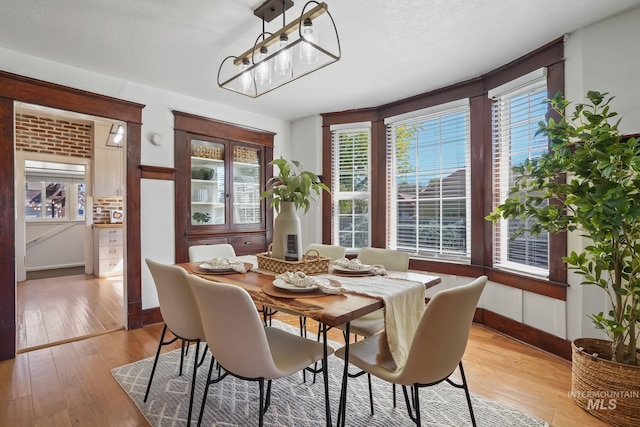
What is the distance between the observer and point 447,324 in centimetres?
127

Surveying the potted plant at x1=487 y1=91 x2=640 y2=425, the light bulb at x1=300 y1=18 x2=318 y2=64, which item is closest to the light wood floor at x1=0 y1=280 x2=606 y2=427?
the potted plant at x1=487 y1=91 x2=640 y2=425

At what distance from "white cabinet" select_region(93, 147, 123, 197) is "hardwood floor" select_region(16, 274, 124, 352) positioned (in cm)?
151

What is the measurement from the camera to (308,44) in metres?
1.67

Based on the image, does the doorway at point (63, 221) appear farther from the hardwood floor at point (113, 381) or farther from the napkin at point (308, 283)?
the napkin at point (308, 283)

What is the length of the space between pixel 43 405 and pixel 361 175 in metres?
3.51

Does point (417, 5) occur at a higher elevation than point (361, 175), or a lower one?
higher

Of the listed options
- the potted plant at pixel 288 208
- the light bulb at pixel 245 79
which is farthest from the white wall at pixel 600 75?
the light bulb at pixel 245 79

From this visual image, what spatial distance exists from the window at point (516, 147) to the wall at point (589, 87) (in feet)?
0.78

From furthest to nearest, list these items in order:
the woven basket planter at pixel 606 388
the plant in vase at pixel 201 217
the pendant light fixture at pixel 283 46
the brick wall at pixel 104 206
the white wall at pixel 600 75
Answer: the brick wall at pixel 104 206 < the plant in vase at pixel 201 217 < the white wall at pixel 600 75 < the woven basket planter at pixel 606 388 < the pendant light fixture at pixel 283 46

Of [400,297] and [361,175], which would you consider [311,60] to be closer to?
[400,297]

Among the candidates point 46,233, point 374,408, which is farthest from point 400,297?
point 46,233

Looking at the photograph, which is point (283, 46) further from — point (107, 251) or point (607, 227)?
point (107, 251)

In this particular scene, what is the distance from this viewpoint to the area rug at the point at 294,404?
178 cm

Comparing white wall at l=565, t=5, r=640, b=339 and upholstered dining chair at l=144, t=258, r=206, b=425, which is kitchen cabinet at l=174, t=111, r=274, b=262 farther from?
white wall at l=565, t=5, r=640, b=339
